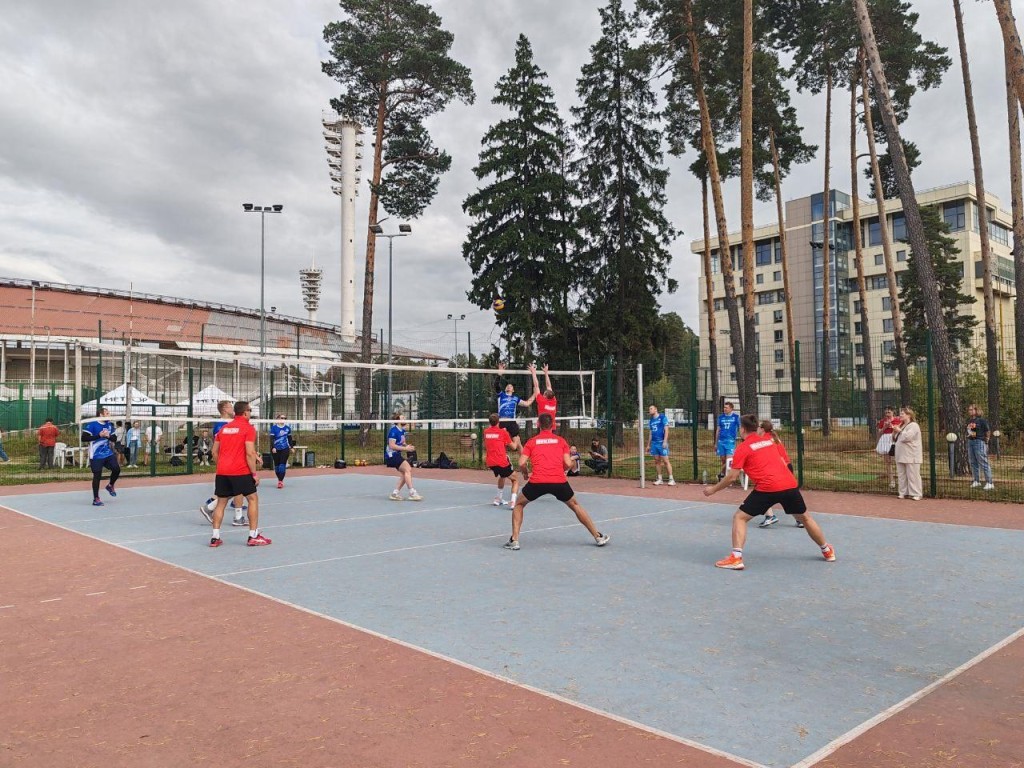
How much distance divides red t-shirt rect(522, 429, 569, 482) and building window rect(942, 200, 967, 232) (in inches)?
2432

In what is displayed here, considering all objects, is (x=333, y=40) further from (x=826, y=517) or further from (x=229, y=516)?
(x=826, y=517)

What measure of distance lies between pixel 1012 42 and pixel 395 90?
22012 mm

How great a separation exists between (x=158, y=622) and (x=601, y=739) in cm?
384

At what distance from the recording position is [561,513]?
11727 millimetres

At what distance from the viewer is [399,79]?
2936 centimetres

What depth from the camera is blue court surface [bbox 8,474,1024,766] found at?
402 cm

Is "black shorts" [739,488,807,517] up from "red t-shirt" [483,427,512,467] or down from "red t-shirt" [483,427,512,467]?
down

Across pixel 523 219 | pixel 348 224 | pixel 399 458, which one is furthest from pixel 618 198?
pixel 348 224

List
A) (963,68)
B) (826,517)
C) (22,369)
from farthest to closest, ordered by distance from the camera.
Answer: (22,369) → (963,68) → (826,517)

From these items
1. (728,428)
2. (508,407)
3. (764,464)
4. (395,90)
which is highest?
(395,90)

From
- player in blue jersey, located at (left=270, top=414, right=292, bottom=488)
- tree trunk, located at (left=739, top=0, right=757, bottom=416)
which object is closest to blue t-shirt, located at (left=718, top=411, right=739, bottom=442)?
tree trunk, located at (left=739, top=0, right=757, bottom=416)

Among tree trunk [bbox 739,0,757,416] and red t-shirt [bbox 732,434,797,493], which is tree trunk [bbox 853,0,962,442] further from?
red t-shirt [bbox 732,434,797,493]

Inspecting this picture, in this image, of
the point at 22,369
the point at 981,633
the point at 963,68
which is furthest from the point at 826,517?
the point at 22,369

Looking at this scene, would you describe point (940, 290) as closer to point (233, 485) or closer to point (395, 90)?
point (395, 90)
